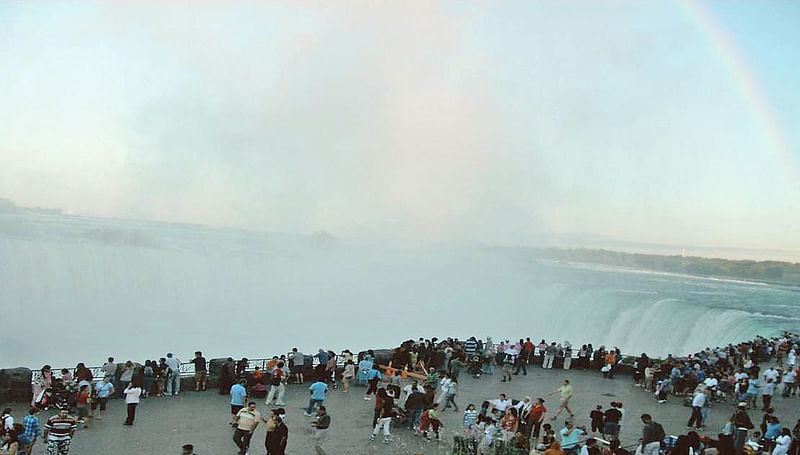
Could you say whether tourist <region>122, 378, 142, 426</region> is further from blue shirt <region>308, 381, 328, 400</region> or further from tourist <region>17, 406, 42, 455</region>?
blue shirt <region>308, 381, 328, 400</region>

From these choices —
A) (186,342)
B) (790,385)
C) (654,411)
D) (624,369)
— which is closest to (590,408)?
(654,411)

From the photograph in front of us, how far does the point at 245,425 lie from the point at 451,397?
20.7ft

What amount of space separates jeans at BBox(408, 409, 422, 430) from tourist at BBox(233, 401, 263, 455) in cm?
404

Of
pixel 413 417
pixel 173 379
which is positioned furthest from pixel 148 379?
pixel 413 417

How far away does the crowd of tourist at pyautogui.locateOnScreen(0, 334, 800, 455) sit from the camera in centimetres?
1118

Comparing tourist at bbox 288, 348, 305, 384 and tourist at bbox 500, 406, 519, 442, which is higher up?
tourist at bbox 500, 406, 519, 442

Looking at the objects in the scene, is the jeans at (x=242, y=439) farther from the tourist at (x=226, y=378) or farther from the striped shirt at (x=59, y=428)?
the tourist at (x=226, y=378)

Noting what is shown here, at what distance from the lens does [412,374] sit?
18469mm

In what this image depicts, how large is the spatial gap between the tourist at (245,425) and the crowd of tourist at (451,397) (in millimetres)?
21

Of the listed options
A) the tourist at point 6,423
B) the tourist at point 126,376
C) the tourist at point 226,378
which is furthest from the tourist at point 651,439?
the tourist at point 126,376

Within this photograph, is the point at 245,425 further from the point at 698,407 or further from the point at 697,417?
the point at 697,417

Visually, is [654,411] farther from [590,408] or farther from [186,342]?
[186,342]

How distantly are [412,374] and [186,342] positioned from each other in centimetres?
5569

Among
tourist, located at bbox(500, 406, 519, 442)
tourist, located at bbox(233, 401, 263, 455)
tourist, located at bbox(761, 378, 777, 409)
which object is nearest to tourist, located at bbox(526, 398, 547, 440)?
tourist, located at bbox(500, 406, 519, 442)
